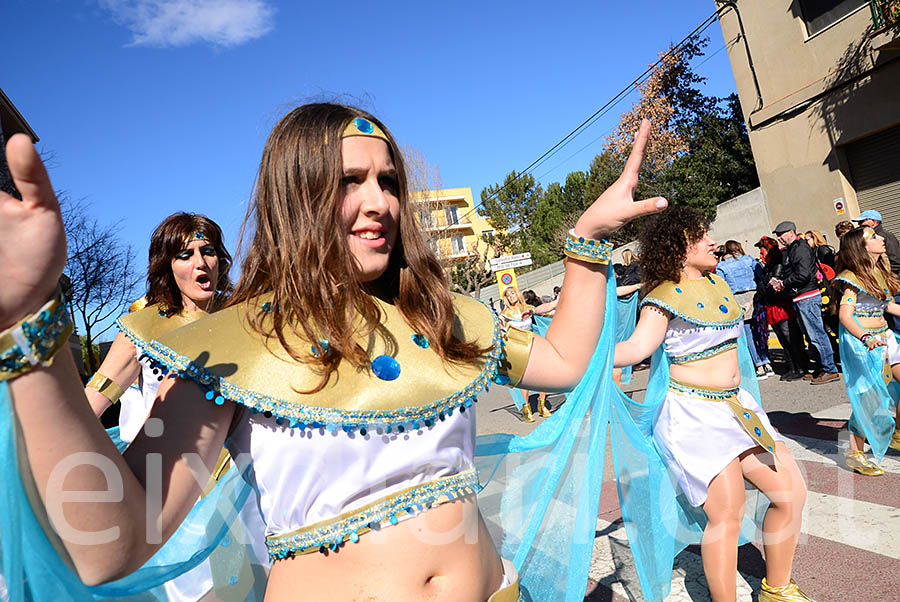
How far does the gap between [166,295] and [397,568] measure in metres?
2.21

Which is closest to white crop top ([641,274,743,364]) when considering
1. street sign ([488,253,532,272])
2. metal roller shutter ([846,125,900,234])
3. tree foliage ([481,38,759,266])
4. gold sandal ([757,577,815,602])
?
gold sandal ([757,577,815,602])

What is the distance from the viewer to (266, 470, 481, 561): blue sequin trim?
1.33 metres

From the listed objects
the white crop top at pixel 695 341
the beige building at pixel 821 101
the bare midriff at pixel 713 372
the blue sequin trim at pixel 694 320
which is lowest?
the bare midriff at pixel 713 372

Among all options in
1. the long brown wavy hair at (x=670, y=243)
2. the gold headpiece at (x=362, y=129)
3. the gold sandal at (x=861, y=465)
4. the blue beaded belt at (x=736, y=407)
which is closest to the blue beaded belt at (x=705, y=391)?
the blue beaded belt at (x=736, y=407)

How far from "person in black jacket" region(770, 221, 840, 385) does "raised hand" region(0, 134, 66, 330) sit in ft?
27.9

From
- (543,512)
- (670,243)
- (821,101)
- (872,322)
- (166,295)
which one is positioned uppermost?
(821,101)

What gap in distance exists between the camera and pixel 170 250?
3168mm

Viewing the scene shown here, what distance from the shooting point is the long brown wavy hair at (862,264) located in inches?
195

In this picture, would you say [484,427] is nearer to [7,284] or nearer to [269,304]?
[269,304]

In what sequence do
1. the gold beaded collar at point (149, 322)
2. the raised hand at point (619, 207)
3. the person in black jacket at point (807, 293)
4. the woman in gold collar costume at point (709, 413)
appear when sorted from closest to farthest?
the raised hand at point (619, 207), the gold beaded collar at point (149, 322), the woman in gold collar costume at point (709, 413), the person in black jacket at point (807, 293)

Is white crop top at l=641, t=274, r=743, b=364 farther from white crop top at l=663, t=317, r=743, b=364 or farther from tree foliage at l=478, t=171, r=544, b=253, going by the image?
tree foliage at l=478, t=171, r=544, b=253

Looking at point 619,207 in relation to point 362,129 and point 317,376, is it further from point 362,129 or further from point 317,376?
point 317,376

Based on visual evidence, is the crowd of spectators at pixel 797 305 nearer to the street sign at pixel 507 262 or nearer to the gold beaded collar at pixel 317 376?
the street sign at pixel 507 262

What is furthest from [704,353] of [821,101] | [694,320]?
[821,101]
